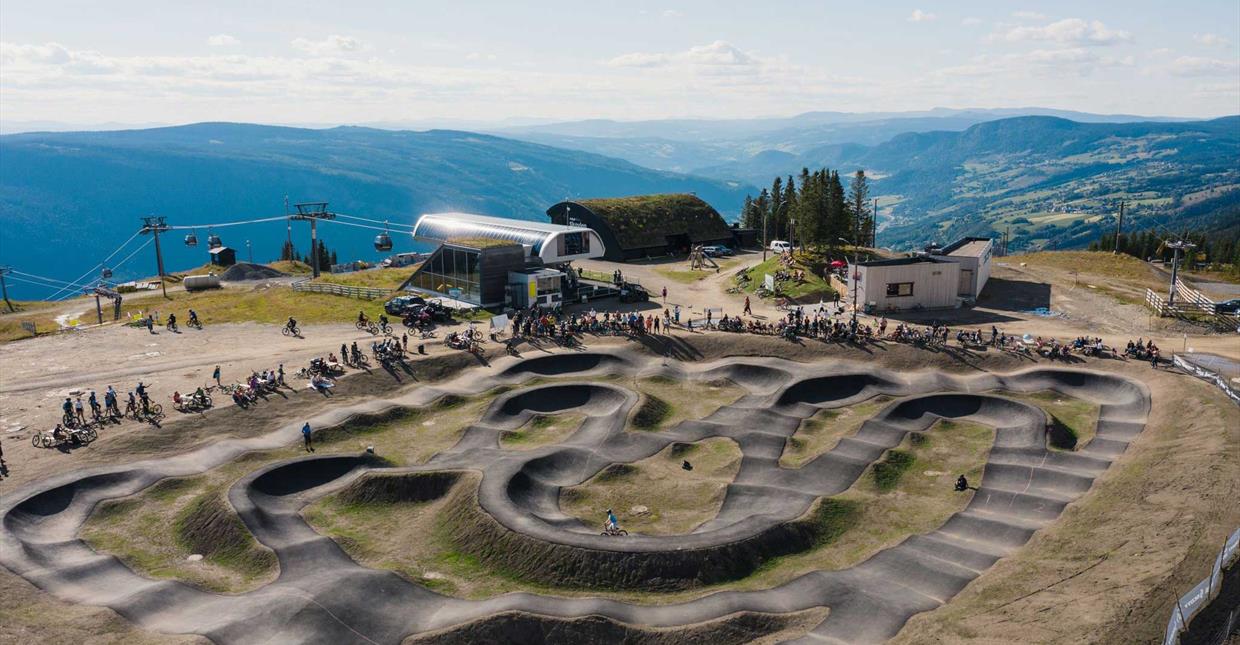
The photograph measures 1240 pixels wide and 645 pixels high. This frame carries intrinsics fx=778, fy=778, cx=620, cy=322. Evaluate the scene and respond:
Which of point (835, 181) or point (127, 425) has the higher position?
point (835, 181)

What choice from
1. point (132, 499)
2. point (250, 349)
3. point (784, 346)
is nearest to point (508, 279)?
point (250, 349)

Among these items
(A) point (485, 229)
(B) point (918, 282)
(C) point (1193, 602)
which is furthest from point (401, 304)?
(C) point (1193, 602)

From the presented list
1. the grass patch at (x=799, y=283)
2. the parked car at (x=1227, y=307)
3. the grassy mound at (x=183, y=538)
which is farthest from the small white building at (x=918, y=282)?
the grassy mound at (x=183, y=538)

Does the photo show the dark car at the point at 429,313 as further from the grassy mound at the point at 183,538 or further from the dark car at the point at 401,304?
the grassy mound at the point at 183,538

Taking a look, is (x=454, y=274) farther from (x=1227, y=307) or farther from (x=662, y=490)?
(x=1227, y=307)

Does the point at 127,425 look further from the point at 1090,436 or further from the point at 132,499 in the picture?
the point at 1090,436
